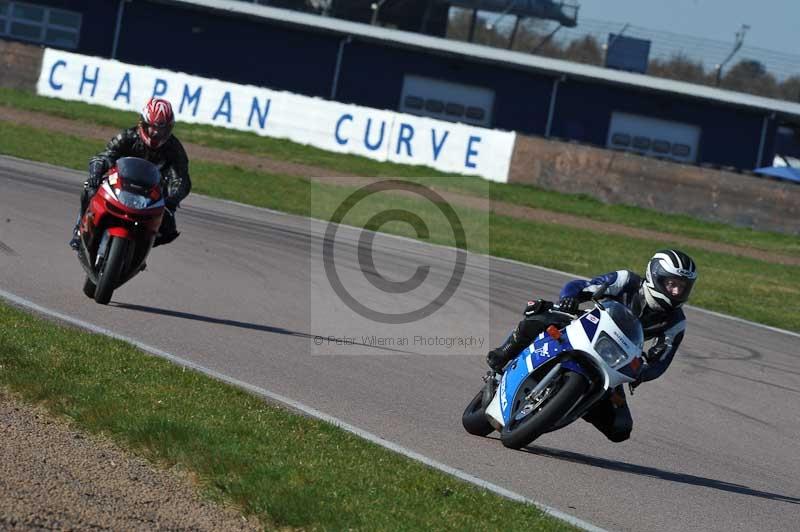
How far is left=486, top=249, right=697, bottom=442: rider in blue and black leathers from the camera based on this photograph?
25.0 feet

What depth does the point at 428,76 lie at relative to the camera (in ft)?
142

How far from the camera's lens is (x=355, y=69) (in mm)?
43375

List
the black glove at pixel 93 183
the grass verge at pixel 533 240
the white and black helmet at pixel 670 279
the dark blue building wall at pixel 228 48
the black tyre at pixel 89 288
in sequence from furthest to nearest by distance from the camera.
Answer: the dark blue building wall at pixel 228 48 < the grass verge at pixel 533 240 < the black tyre at pixel 89 288 < the black glove at pixel 93 183 < the white and black helmet at pixel 670 279

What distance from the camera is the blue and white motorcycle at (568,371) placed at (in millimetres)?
7172

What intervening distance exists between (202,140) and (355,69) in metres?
14.6

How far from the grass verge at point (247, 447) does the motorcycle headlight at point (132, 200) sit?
2.10 metres

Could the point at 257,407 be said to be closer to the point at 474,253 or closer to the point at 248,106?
the point at 474,253

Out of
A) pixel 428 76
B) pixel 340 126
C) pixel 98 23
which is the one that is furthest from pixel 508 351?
pixel 98 23

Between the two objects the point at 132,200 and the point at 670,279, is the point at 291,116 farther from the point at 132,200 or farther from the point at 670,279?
the point at 670,279

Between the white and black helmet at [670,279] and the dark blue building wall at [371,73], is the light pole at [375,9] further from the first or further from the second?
the white and black helmet at [670,279]

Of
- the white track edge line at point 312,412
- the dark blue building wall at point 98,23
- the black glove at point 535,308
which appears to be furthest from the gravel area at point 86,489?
the dark blue building wall at point 98,23

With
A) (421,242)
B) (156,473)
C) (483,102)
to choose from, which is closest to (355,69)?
(483,102)

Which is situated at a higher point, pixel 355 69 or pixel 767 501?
pixel 355 69

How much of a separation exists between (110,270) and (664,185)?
18729 millimetres
